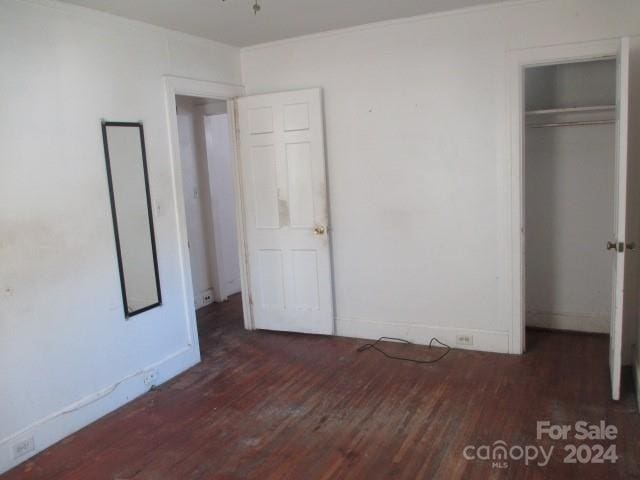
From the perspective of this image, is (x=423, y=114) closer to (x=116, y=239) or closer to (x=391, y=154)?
(x=391, y=154)

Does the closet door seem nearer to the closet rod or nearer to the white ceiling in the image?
the closet rod

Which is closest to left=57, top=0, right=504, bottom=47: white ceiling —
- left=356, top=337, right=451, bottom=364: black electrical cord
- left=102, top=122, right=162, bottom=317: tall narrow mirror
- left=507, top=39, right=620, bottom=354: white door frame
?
left=507, top=39, right=620, bottom=354: white door frame

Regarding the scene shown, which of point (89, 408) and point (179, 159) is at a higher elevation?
point (179, 159)

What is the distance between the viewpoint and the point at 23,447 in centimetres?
288

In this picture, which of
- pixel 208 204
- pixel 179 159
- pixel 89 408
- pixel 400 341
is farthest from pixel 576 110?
pixel 89 408

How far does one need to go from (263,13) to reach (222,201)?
2.84m

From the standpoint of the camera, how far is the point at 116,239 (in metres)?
3.42

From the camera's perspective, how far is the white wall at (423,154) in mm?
3729

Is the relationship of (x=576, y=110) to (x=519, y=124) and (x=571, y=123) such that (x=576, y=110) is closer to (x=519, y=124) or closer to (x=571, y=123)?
(x=571, y=123)

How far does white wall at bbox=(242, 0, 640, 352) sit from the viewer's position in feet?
12.2

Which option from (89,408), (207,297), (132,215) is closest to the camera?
(89,408)

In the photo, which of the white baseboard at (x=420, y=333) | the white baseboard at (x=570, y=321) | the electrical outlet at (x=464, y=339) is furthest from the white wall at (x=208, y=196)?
the white baseboard at (x=570, y=321)

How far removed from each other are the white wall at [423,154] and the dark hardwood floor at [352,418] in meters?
0.41

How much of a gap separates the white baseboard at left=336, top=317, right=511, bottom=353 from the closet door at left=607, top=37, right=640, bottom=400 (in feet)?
2.99
